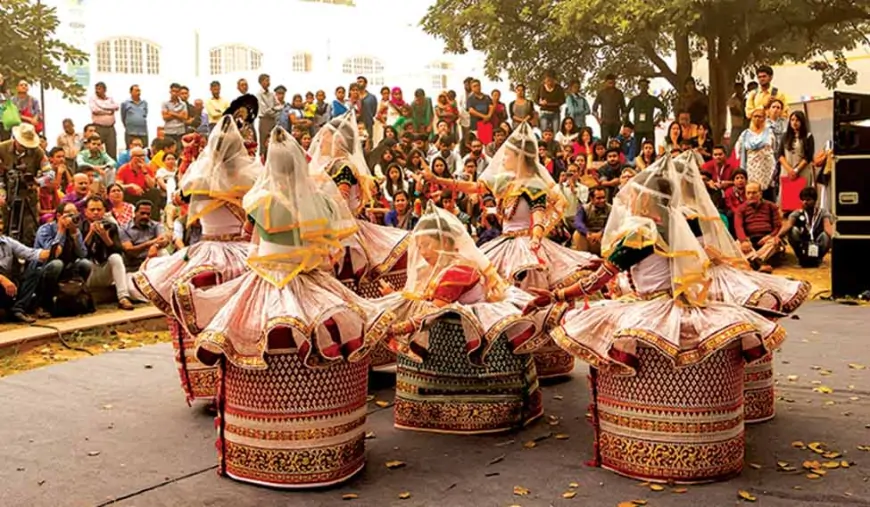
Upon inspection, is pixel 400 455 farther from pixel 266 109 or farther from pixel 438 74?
pixel 438 74

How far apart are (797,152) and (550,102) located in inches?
153

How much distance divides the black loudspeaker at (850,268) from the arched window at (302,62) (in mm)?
14700

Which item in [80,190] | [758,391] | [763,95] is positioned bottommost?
[758,391]

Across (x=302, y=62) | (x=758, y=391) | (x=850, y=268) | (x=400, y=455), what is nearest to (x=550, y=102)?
(x=850, y=268)

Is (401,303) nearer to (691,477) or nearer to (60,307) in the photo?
(691,477)

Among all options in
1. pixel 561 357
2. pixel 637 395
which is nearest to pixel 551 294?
pixel 637 395

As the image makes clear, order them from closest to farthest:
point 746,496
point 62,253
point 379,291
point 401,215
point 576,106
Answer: point 746,496
point 379,291
point 62,253
point 401,215
point 576,106

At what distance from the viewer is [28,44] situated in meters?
14.5

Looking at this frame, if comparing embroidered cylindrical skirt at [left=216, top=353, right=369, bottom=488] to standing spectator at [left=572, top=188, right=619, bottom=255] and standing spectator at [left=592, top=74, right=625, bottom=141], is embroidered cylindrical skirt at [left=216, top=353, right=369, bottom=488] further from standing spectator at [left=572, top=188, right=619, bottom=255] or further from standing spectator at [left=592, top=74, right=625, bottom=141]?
standing spectator at [left=592, top=74, right=625, bottom=141]

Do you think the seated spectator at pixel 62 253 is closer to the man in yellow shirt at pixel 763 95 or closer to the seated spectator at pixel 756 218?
the seated spectator at pixel 756 218

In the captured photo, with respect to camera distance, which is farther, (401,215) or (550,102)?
Result: (550,102)

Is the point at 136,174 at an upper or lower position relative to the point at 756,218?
upper

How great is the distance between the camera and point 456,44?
15.5 meters

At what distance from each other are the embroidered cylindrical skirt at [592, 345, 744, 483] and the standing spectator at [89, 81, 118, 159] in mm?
10329
